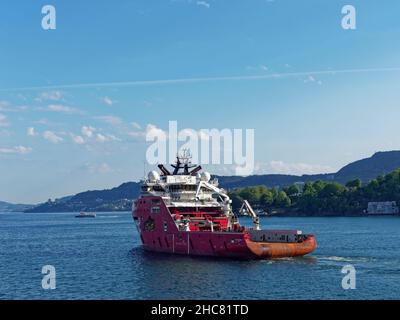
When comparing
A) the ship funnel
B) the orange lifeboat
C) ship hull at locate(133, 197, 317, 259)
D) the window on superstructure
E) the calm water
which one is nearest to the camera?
the calm water

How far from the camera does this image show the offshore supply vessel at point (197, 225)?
6821 centimetres

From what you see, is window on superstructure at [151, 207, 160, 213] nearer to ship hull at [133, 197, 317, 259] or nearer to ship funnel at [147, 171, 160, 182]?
ship hull at [133, 197, 317, 259]

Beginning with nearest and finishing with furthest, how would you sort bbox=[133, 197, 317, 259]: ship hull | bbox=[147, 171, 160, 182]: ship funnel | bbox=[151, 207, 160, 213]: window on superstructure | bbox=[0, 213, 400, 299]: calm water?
bbox=[0, 213, 400, 299]: calm water → bbox=[133, 197, 317, 259]: ship hull → bbox=[151, 207, 160, 213]: window on superstructure → bbox=[147, 171, 160, 182]: ship funnel

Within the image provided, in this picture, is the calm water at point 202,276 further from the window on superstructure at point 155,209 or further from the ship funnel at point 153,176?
the ship funnel at point 153,176

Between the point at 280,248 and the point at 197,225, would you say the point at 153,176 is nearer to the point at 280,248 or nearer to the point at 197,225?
the point at 197,225

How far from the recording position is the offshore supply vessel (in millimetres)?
68213

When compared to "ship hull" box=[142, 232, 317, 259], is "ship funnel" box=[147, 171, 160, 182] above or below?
above

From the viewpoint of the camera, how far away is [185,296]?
49062mm

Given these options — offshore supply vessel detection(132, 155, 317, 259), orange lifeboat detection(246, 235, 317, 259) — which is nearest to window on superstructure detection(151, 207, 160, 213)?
offshore supply vessel detection(132, 155, 317, 259)

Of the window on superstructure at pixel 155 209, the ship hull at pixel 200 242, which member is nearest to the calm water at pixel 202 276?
the ship hull at pixel 200 242

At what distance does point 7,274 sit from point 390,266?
4425cm

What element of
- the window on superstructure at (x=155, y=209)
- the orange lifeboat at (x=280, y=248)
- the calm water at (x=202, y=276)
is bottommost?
the calm water at (x=202, y=276)
